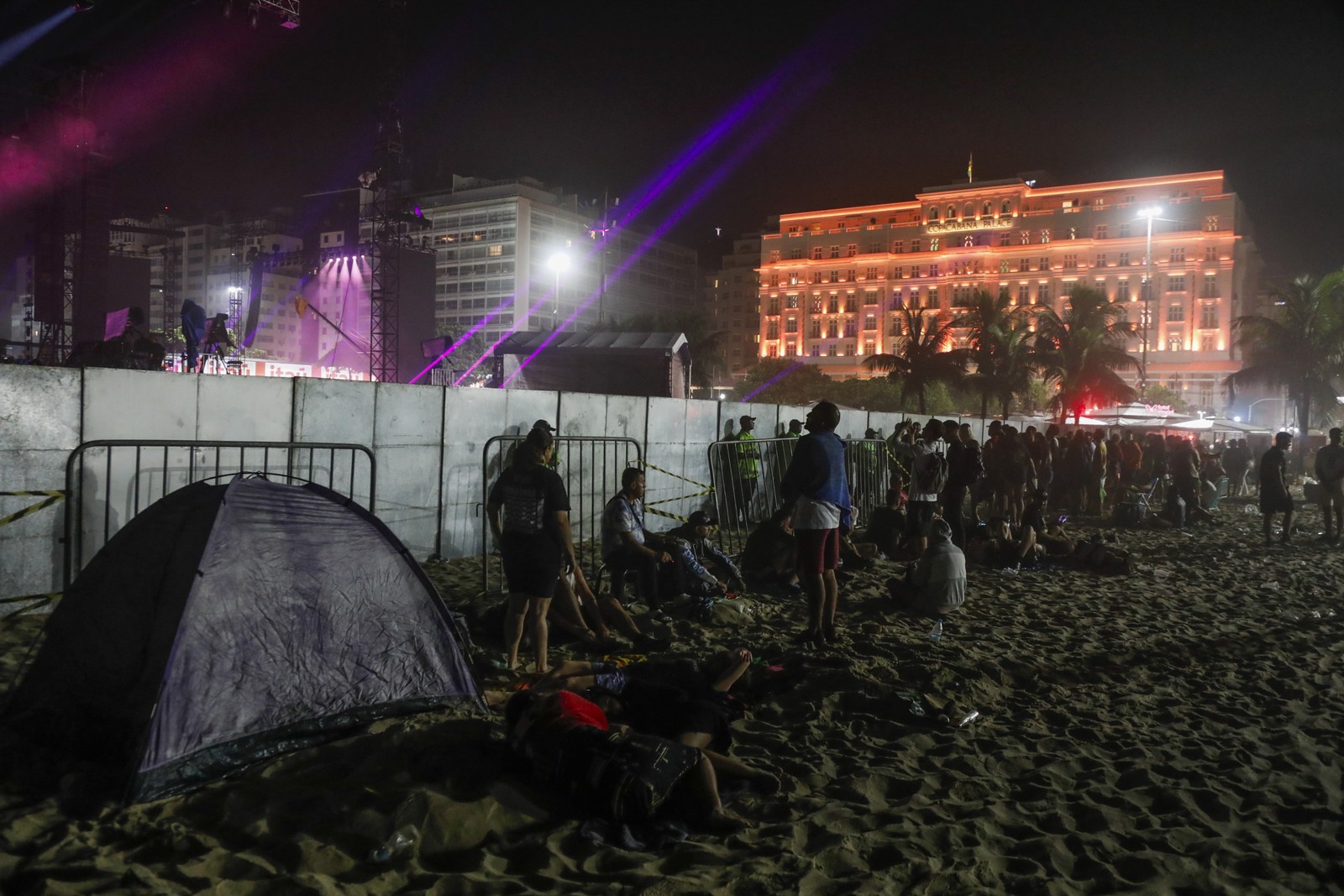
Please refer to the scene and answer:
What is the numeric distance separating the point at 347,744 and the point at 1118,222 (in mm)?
100498

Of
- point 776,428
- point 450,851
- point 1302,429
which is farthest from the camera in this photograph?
point 1302,429

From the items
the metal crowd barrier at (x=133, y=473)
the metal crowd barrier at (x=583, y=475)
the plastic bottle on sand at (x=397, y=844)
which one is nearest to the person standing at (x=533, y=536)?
the metal crowd barrier at (x=133, y=473)

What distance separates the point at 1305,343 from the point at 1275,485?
2777 centimetres

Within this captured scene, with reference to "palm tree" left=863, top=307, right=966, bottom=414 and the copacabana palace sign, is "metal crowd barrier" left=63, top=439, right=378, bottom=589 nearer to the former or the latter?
"palm tree" left=863, top=307, right=966, bottom=414

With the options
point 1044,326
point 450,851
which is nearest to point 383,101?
point 1044,326

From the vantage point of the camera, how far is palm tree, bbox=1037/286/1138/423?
37.1 meters

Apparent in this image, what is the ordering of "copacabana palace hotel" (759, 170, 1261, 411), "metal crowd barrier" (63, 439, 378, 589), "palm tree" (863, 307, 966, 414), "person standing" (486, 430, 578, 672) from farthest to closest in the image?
"copacabana palace hotel" (759, 170, 1261, 411) → "palm tree" (863, 307, 966, 414) → "metal crowd barrier" (63, 439, 378, 589) → "person standing" (486, 430, 578, 672)

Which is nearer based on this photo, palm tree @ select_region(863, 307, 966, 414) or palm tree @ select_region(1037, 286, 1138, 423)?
palm tree @ select_region(1037, 286, 1138, 423)

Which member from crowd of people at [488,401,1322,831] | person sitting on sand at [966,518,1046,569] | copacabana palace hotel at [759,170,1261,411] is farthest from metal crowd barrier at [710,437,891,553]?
copacabana palace hotel at [759,170,1261,411]

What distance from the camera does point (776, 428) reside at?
54.2 ft

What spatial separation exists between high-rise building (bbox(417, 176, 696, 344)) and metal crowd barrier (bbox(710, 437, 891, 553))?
94.8 metres

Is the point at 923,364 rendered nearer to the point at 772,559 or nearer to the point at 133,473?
the point at 772,559

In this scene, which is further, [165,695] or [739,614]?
[739,614]

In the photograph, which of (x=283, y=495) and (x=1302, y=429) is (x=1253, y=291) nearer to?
(x=1302, y=429)
